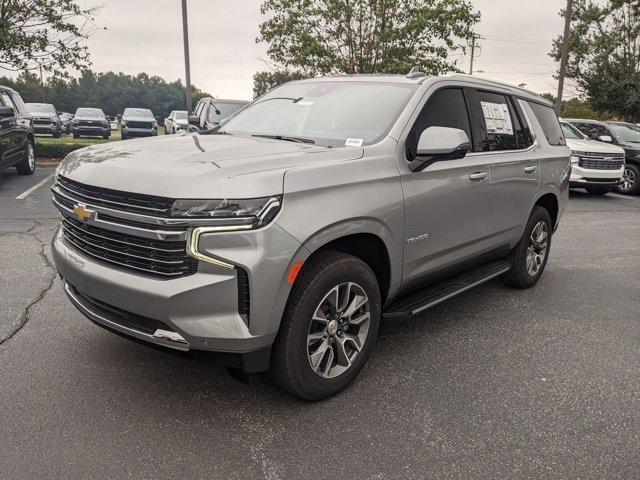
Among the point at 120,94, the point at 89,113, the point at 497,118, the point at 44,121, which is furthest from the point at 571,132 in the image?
the point at 120,94

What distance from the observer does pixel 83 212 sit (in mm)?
2779

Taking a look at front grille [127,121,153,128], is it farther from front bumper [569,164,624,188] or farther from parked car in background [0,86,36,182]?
front bumper [569,164,624,188]

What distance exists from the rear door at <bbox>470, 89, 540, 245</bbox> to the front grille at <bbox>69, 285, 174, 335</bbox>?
2725mm

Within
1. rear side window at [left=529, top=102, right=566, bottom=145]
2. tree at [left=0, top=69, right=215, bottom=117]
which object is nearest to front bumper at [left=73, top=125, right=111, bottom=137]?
rear side window at [left=529, top=102, right=566, bottom=145]

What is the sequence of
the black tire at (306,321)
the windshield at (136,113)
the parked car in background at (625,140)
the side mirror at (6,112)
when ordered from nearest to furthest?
the black tire at (306,321), the side mirror at (6,112), the parked car in background at (625,140), the windshield at (136,113)

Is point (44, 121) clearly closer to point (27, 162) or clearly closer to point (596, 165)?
point (27, 162)

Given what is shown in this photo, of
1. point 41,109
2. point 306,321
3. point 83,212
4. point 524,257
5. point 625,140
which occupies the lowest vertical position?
point 524,257

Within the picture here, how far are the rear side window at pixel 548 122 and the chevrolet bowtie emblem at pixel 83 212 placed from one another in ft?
13.2

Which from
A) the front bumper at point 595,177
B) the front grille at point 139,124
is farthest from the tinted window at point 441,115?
the front grille at point 139,124

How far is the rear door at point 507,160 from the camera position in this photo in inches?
164

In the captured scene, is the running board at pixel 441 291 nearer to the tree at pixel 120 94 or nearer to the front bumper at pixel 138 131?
the front bumper at pixel 138 131

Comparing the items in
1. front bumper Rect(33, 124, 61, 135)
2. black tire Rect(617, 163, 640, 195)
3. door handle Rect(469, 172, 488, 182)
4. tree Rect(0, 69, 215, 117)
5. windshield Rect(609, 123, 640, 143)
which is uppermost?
tree Rect(0, 69, 215, 117)

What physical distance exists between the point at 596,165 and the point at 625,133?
2965 millimetres

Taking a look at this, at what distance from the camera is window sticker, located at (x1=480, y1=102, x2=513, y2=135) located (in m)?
4.24
